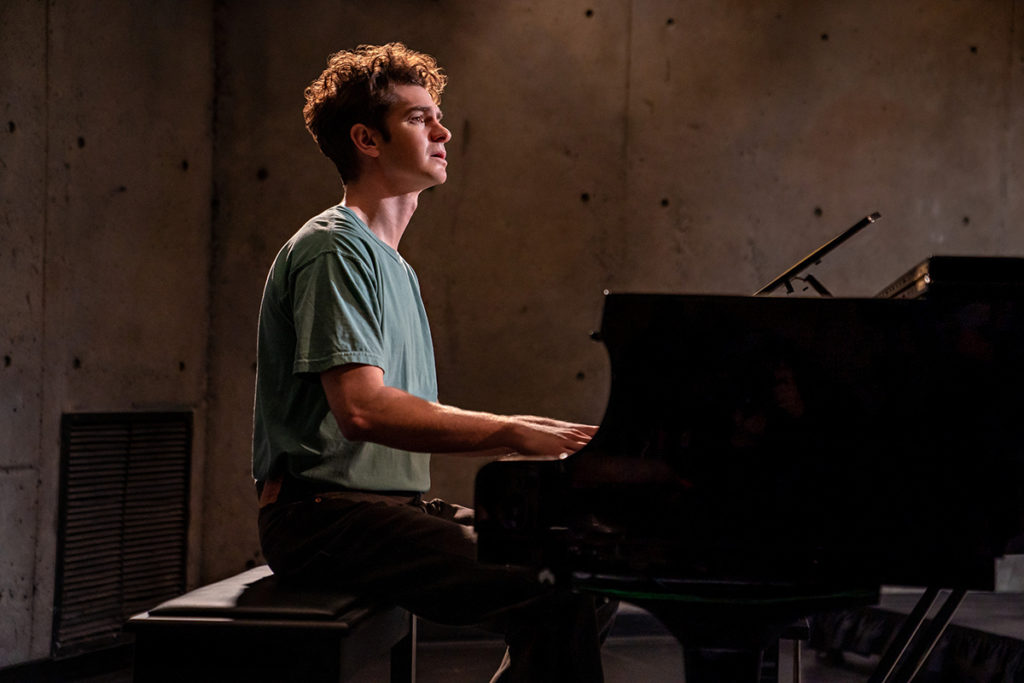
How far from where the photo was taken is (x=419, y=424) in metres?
1.55

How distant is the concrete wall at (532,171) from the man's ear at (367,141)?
4.88ft

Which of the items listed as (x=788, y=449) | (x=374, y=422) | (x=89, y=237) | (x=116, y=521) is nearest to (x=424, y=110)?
(x=374, y=422)

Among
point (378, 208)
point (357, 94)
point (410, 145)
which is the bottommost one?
point (378, 208)

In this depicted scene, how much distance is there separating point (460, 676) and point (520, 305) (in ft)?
4.99

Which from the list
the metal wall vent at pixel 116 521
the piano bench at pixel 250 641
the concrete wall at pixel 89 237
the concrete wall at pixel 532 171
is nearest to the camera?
the piano bench at pixel 250 641

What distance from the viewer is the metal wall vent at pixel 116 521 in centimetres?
301

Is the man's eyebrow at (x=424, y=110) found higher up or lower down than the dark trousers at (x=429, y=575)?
higher up

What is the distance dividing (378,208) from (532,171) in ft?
6.50

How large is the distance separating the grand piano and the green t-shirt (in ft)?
1.58

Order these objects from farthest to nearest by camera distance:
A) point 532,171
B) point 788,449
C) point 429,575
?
point 532,171, point 429,575, point 788,449

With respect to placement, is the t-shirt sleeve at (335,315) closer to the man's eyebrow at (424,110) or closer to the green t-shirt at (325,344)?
the green t-shirt at (325,344)

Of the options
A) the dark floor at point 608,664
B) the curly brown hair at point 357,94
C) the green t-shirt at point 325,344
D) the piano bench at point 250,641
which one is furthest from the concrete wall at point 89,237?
the piano bench at point 250,641

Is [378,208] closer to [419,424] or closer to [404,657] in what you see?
[419,424]

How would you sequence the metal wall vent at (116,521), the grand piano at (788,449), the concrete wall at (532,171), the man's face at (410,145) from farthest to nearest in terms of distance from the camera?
the concrete wall at (532,171), the metal wall vent at (116,521), the man's face at (410,145), the grand piano at (788,449)
